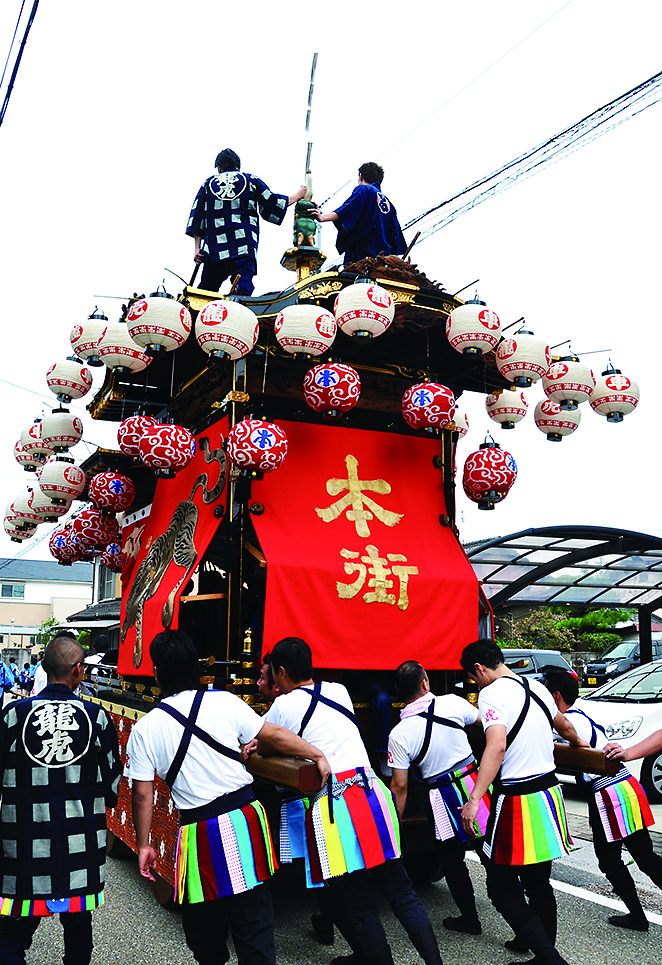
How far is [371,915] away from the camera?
4051mm

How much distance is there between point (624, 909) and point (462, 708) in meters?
2.30

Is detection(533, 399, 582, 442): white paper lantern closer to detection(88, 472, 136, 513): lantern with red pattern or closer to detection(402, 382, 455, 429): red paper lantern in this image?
detection(402, 382, 455, 429): red paper lantern

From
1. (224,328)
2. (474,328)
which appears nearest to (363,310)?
(474,328)

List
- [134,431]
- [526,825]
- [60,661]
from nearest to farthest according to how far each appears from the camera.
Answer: [60,661], [526,825], [134,431]

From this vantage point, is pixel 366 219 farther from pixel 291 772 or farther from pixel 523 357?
pixel 291 772

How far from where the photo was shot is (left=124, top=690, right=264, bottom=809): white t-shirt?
363 centimetres

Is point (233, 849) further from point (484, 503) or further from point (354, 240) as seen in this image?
point (354, 240)

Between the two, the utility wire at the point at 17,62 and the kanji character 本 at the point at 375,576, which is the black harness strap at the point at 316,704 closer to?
the kanji character 本 at the point at 375,576

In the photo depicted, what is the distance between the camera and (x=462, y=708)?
504cm

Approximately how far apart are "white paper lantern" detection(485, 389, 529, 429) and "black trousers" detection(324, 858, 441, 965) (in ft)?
15.1

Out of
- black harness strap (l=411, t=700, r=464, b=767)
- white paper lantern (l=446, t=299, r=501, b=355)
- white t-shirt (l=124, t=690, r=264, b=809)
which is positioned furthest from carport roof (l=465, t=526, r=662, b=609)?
white t-shirt (l=124, t=690, r=264, b=809)

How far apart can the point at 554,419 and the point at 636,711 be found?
4.59m

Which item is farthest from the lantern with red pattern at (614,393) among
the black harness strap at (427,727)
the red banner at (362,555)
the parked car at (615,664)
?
the parked car at (615,664)

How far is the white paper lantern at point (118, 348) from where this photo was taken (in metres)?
6.48
